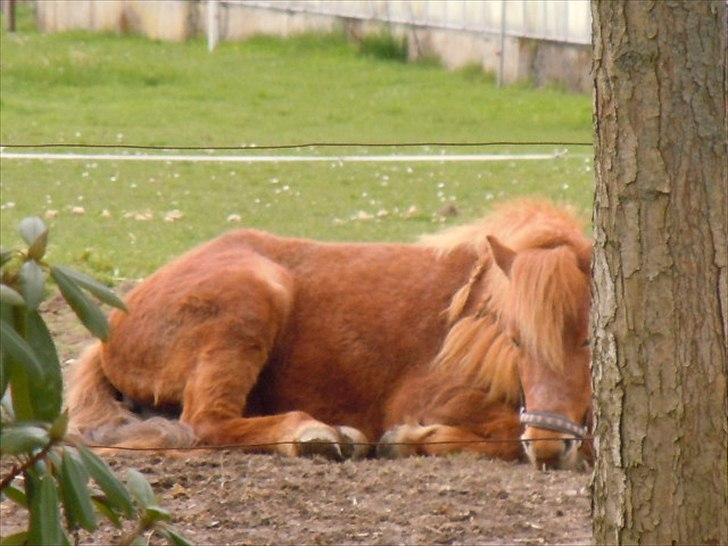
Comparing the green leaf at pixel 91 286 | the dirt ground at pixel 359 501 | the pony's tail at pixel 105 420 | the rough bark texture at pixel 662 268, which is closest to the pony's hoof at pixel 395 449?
the dirt ground at pixel 359 501

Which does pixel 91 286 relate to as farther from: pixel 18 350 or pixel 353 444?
pixel 353 444

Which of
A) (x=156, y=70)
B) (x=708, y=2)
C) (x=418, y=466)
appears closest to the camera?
(x=708, y=2)

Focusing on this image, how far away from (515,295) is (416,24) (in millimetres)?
19733

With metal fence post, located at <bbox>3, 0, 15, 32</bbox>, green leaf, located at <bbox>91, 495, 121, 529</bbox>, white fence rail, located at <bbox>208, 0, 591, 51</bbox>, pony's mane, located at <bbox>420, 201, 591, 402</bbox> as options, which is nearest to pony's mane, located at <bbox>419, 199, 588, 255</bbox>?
pony's mane, located at <bbox>420, 201, 591, 402</bbox>

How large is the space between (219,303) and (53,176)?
28.1 ft

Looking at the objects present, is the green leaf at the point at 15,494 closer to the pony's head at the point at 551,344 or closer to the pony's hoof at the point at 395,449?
the pony's head at the point at 551,344

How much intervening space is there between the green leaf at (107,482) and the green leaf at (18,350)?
0.51 feet

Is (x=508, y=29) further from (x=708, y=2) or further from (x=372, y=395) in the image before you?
(x=708, y=2)

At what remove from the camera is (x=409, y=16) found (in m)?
25.0

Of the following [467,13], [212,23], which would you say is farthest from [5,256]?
[212,23]

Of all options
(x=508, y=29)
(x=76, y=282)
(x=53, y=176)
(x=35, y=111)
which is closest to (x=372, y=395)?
(x=76, y=282)

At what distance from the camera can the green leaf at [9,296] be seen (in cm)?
236

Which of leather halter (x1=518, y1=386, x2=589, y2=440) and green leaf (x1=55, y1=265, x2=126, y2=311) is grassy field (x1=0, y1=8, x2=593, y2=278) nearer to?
leather halter (x1=518, y1=386, x2=589, y2=440)

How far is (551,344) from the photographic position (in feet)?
18.0
